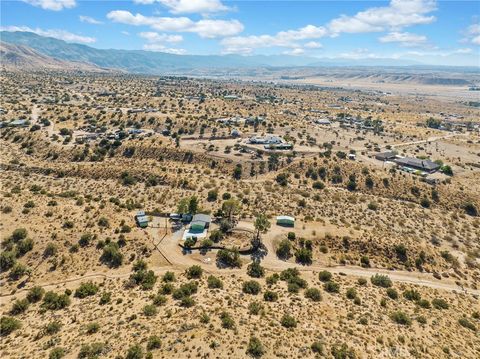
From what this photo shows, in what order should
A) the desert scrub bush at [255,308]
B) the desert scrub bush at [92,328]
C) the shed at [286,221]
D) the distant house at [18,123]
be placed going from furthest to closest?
the distant house at [18,123] → the shed at [286,221] → the desert scrub bush at [255,308] → the desert scrub bush at [92,328]

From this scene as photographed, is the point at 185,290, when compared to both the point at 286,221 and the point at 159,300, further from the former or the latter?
the point at 286,221

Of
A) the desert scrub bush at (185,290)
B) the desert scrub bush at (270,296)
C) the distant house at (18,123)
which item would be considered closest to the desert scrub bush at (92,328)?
the desert scrub bush at (185,290)

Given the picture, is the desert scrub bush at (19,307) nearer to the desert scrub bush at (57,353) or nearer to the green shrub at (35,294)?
the green shrub at (35,294)

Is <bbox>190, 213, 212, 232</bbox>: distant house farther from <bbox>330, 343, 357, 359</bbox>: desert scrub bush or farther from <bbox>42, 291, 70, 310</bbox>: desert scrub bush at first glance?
<bbox>330, 343, 357, 359</bbox>: desert scrub bush

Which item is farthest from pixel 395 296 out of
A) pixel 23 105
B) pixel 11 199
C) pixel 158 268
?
pixel 23 105

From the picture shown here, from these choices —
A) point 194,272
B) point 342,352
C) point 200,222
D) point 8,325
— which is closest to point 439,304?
point 342,352

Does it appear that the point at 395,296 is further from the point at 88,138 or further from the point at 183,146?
the point at 88,138

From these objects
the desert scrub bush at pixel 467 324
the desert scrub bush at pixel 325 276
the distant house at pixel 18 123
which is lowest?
the desert scrub bush at pixel 467 324
